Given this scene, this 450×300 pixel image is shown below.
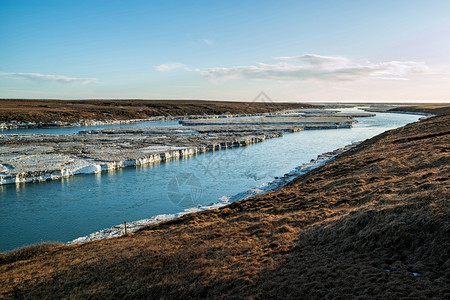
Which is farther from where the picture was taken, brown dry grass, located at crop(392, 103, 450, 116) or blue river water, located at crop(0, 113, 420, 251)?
brown dry grass, located at crop(392, 103, 450, 116)

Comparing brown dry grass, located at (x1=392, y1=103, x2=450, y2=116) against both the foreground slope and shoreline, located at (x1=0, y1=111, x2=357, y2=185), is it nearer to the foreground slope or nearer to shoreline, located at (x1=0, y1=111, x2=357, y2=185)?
shoreline, located at (x1=0, y1=111, x2=357, y2=185)

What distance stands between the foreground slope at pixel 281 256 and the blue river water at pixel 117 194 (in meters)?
3.94

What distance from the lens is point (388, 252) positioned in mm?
7906

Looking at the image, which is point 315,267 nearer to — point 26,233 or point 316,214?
point 316,214

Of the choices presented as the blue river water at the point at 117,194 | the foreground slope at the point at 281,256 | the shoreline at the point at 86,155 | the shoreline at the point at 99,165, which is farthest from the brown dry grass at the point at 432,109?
the foreground slope at the point at 281,256

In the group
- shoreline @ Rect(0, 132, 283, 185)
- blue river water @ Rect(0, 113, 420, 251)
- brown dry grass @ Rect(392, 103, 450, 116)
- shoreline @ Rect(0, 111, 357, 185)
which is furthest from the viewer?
brown dry grass @ Rect(392, 103, 450, 116)

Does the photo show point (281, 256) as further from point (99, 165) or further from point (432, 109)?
point (432, 109)

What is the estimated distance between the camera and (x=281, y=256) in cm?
879

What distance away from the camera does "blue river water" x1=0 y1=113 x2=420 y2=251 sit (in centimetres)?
1652

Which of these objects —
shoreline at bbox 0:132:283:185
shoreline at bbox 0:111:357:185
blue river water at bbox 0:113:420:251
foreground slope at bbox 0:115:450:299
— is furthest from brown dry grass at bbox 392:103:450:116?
foreground slope at bbox 0:115:450:299

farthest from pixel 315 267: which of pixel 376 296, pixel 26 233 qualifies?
pixel 26 233

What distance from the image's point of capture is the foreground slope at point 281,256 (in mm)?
7000

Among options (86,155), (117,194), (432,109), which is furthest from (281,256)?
(432,109)

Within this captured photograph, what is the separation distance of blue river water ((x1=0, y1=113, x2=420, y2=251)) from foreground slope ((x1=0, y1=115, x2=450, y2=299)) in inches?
155
